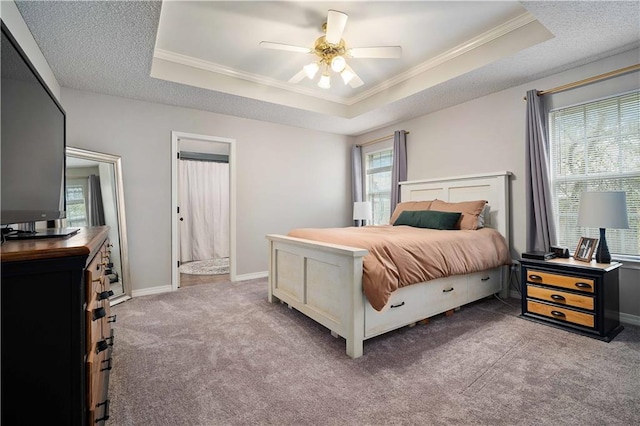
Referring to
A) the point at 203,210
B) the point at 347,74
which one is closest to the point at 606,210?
the point at 347,74

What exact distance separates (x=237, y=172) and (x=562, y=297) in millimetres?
3984

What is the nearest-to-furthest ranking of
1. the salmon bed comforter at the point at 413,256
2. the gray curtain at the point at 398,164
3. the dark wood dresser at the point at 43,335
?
the dark wood dresser at the point at 43,335
the salmon bed comforter at the point at 413,256
the gray curtain at the point at 398,164

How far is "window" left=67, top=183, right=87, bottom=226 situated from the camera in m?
2.99

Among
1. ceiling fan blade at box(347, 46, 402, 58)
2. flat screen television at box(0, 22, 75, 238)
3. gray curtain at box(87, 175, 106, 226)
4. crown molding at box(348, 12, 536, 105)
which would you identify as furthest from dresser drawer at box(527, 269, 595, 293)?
gray curtain at box(87, 175, 106, 226)

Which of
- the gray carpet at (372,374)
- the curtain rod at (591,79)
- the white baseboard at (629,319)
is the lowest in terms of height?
the gray carpet at (372,374)

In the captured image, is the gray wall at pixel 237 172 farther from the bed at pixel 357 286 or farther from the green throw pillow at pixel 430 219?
the green throw pillow at pixel 430 219

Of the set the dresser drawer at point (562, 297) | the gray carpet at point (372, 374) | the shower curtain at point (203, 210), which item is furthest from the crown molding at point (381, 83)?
the shower curtain at point (203, 210)

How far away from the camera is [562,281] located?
2.48m

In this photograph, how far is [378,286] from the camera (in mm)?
1969

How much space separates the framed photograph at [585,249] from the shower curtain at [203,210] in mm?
5618

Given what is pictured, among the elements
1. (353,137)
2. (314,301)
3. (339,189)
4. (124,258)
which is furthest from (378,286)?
(353,137)

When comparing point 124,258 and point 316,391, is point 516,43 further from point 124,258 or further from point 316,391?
point 124,258

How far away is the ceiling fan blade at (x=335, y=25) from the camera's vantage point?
2.22m

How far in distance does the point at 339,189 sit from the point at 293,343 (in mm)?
3612
